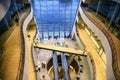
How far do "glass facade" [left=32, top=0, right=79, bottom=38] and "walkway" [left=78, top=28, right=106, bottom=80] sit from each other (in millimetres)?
4040

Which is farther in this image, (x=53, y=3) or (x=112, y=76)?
(x=53, y=3)

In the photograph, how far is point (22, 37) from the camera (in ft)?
48.9

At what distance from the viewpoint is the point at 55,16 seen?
26.9 metres

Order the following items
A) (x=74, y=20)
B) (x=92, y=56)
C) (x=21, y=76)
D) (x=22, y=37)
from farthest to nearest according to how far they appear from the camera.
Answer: (x=74, y=20) < (x=92, y=56) < (x=22, y=37) < (x=21, y=76)

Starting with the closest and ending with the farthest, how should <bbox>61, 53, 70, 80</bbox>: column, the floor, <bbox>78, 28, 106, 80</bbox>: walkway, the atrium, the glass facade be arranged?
the atrium
<bbox>78, 28, 106, 80</bbox>: walkway
<bbox>61, 53, 70, 80</bbox>: column
the floor
the glass facade

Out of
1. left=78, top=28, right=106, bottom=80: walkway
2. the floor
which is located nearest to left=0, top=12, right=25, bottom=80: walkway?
the floor

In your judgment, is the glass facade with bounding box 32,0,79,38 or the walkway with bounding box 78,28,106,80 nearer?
the walkway with bounding box 78,28,106,80

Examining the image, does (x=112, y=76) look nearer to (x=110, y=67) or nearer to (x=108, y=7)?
(x=110, y=67)

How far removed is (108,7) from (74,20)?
35.3 ft

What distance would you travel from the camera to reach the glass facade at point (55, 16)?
82.1 ft

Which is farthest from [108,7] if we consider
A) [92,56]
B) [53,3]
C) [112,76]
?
[53,3]

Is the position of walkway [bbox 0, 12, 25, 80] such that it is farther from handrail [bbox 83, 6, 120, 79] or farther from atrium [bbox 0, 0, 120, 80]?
handrail [bbox 83, 6, 120, 79]

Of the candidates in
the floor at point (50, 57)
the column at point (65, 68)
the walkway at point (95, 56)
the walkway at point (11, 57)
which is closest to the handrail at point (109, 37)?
the walkway at point (95, 56)

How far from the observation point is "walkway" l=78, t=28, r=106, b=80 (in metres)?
15.0
